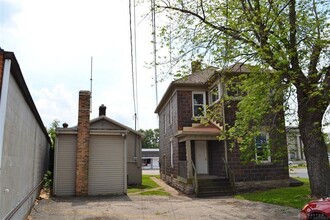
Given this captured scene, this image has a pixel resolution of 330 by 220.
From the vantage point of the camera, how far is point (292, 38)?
1223 centimetres

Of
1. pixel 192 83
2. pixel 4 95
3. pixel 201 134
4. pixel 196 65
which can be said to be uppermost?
pixel 192 83

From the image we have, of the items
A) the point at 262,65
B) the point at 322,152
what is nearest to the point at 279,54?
the point at 262,65

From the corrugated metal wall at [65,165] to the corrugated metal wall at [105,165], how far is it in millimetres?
873

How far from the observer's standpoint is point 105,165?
635 inches

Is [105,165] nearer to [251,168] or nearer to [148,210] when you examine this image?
[148,210]

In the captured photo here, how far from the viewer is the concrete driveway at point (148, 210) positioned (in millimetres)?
10203

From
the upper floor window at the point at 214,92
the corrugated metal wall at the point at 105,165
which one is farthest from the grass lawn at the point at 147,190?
the upper floor window at the point at 214,92

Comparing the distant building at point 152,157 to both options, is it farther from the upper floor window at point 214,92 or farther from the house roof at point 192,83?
the upper floor window at point 214,92

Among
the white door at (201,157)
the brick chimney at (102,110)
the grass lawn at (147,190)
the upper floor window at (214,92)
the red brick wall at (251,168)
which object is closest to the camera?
the red brick wall at (251,168)

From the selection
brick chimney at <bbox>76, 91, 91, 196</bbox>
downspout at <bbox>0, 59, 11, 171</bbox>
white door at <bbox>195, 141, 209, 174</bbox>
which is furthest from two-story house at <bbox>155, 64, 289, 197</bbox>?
downspout at <bbox>0, 59, 11, 171</bbox>

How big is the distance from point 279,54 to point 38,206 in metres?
10.7

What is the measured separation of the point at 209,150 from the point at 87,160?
8.24m

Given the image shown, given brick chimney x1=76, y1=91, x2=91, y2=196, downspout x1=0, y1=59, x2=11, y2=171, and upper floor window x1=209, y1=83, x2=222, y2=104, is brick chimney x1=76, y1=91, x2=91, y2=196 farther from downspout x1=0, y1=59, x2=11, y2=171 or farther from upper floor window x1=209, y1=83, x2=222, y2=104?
downspout x1=0, y1=59, x2=11, y2=171

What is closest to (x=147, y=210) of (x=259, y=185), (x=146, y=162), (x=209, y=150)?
(x=259, y=185)
